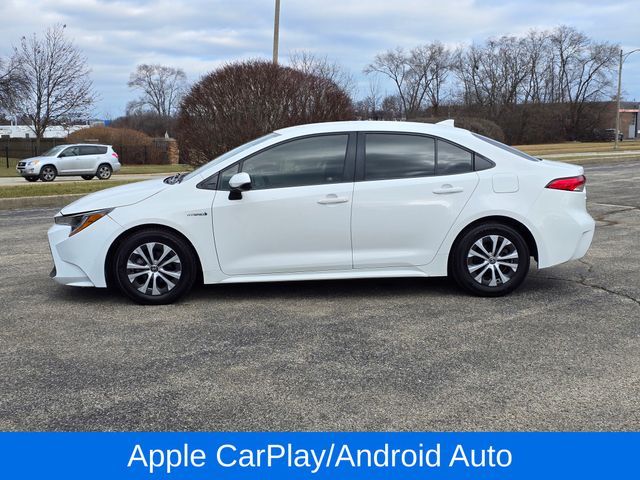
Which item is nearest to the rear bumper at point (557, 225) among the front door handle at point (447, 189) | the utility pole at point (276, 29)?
the front door handle at point (447, 189)

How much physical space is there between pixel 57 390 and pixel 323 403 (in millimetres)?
1578

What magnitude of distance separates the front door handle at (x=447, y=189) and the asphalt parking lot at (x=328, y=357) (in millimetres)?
947

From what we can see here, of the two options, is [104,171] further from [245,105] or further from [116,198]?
[116,198]

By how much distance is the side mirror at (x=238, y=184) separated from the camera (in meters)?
5.56

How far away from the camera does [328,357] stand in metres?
4.43

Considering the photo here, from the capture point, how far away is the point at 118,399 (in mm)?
3770

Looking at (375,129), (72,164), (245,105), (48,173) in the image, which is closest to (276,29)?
(245,105)

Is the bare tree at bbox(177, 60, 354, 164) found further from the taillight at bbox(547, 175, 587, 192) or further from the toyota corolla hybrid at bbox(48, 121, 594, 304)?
the taillight at bbox(547, 175, 587, 192)

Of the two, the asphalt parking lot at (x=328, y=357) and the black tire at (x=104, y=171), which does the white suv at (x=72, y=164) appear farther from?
the asphalt parking lot at (x=328, y=357)

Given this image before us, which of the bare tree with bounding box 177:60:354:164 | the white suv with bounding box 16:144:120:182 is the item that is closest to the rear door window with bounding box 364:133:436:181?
the bare tree with bounding box 177:60:354:164

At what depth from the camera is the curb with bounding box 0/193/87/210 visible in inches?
563

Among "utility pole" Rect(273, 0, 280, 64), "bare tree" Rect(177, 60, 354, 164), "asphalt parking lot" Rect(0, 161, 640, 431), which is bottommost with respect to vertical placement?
"asphalt parking lot" Rect(0, 161, 640, 431)

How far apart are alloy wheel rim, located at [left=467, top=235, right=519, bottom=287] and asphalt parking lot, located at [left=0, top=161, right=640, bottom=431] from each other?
0.20 metres

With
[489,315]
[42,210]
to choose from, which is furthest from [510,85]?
[489,315]
